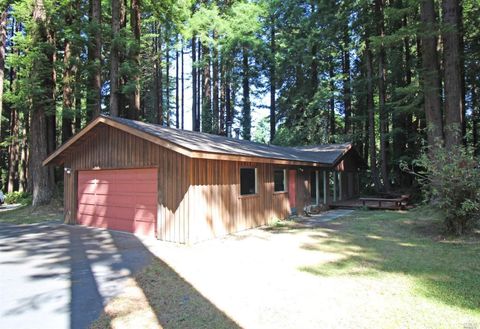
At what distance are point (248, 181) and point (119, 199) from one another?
4013 millimetres

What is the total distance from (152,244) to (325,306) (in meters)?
5.12

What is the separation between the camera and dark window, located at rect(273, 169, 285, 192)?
39.2ft

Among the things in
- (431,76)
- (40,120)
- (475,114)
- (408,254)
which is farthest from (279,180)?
(475,114)

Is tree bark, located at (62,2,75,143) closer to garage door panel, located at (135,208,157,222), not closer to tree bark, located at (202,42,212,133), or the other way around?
garage door panel, located at (135,208,157,222)

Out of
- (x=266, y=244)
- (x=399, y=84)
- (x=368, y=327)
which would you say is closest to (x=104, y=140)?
(x=266, y=244)

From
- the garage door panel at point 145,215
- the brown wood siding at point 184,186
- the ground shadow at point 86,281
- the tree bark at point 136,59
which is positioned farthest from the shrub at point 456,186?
the tree bark at point 136,59

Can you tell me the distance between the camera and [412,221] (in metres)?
11.1

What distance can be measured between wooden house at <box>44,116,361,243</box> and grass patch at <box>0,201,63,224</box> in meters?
2.09

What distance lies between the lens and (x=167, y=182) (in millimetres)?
8492

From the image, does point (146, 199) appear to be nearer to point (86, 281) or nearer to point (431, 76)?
point (86, 281)

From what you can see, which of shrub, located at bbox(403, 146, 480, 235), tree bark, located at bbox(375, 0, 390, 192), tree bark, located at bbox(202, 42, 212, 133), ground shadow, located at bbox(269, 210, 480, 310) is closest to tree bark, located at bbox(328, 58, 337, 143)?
tree bark, located at bbox(375, 0, 390, 192)

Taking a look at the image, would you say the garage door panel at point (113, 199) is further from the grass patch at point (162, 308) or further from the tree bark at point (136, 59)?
the tree bark at point (136, 59)

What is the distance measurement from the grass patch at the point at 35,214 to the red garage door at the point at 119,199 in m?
2.64

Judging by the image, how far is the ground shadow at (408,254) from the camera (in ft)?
15.7
